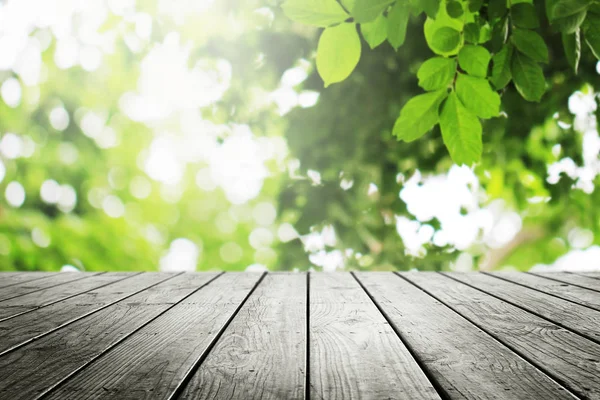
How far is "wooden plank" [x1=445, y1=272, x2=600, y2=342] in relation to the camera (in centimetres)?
150

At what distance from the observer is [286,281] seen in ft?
7.85

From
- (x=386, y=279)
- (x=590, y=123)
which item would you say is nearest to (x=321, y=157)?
(x=386, y=279)

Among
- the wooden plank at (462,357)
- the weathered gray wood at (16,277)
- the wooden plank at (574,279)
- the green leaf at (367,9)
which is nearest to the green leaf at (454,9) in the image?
the green leaf at (367,9)

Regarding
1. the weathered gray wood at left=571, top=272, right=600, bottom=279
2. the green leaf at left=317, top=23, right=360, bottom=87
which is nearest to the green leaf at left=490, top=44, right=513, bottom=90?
the green leaf at left=317, top=23, right=360, bottom=87

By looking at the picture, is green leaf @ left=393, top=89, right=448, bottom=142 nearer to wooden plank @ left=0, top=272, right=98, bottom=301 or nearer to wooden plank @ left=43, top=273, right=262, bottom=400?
wooden plank @ left=43, top=273, right=262, bottom=400

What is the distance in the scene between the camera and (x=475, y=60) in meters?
1.21

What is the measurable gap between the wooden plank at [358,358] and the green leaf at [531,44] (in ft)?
2.44

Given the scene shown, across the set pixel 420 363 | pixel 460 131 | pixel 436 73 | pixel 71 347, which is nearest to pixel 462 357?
pixel 420 363

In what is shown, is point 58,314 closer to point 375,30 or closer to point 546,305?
point 375,30

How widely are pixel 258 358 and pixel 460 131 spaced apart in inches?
26.8

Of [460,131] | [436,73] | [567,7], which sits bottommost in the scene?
[460,131]

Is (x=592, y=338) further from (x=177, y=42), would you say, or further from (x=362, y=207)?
(x=177, y=42)

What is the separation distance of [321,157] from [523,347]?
218 cm

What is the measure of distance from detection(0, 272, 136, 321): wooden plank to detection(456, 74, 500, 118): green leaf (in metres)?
1.50
